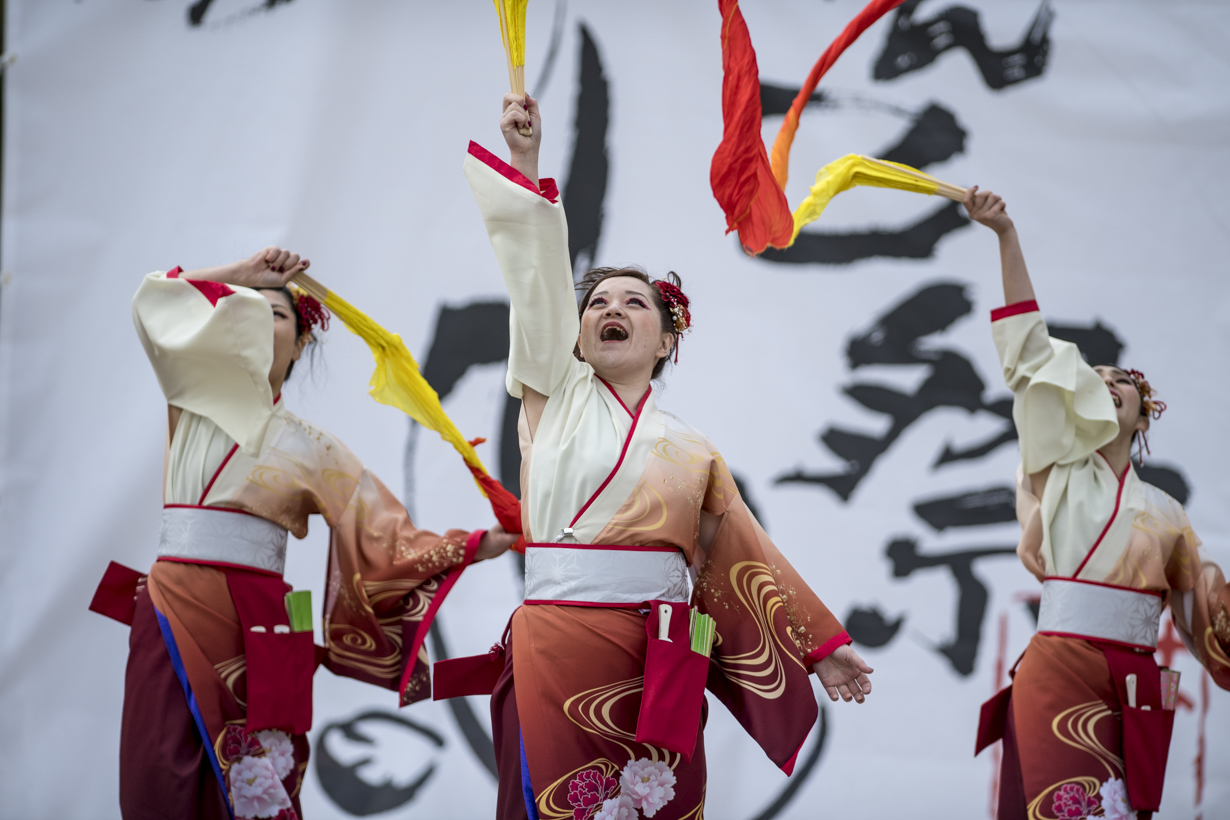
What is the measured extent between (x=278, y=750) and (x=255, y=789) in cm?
11

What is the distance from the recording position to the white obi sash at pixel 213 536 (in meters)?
2.34

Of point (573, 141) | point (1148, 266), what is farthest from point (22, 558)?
point (1148, 266)

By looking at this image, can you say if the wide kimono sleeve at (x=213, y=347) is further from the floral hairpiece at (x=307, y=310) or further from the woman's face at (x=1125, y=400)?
the woman's face at (x=1125, y=400)

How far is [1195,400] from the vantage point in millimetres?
3518

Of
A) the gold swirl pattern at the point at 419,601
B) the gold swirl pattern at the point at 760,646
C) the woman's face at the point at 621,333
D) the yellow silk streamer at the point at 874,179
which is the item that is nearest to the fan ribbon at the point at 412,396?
→ the gold swirl pattern at the point at 419,601

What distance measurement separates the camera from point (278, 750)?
2.37 metres

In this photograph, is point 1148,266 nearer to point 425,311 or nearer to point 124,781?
point 425,311

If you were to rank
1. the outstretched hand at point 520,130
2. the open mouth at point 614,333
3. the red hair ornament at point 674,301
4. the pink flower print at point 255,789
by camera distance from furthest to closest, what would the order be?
the pink flower print at point 255,789 → the red hair ornament at point 674,301 → the open mouth at point 614,333 → the outstretched hand at point 520,130

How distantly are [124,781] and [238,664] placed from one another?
339 mm

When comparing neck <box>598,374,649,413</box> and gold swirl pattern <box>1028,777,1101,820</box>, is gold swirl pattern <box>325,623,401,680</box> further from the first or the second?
gold swirl pattern <box>1028,777,1101,820</box>

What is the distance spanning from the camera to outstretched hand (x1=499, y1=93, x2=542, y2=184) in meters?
1.77

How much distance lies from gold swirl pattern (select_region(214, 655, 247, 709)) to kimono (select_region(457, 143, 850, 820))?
79 centimetres

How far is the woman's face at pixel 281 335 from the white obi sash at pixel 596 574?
3.60 ft

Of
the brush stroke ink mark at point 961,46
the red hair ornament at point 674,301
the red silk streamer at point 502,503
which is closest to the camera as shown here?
the red hair ornament at point 674,301
